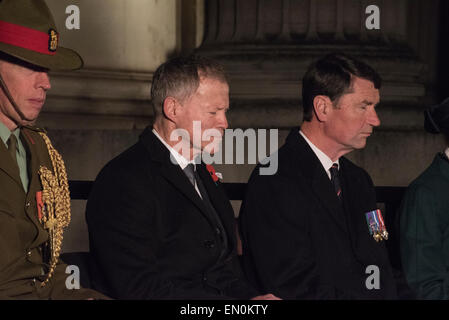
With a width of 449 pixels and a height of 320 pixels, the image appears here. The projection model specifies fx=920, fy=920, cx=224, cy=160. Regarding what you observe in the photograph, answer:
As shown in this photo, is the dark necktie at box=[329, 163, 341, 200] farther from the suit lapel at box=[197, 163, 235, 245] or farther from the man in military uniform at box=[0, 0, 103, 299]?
the man in military uniform at box=[0, 0, 103, 299]

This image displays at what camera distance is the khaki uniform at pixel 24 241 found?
3584 mm

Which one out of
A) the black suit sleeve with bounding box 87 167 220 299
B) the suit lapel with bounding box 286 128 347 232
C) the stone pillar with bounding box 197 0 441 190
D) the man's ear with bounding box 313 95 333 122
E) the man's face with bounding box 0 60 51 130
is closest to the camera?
the man's face with bounding box 0 60 51 130

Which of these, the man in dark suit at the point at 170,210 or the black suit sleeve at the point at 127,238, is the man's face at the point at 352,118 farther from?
the black suit sleeve at the point at 127,238

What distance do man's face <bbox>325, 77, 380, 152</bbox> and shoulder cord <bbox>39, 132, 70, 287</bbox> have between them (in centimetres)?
129

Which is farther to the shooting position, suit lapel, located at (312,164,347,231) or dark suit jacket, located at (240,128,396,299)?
suit lapel, located at (312,164,347,231)

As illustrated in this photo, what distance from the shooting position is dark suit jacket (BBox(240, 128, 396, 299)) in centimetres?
409

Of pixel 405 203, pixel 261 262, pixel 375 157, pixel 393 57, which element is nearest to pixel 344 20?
pixel 393 57

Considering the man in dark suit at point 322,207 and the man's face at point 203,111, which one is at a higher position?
the man's face at point 203,111

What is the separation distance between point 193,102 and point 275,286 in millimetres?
897

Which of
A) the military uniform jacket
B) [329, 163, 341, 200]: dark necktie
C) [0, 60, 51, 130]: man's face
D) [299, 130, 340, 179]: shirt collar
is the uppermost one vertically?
[0, 60, 51, 130]: man's face

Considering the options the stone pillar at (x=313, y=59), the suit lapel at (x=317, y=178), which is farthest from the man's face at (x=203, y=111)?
the stone pillar at (x=313, y=59)

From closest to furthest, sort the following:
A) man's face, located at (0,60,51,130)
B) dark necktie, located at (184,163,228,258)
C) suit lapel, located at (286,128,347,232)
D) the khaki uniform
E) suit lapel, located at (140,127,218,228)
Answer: the khaki uniform → man's face, located at (0,60,51,130) → suit lapel, located at (140,127,218,228) → dark necktie, located at (184,163,228,258) → suit lapel, located at (286,128,347,232)

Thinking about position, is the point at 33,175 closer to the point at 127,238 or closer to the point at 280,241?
the point at 127,238

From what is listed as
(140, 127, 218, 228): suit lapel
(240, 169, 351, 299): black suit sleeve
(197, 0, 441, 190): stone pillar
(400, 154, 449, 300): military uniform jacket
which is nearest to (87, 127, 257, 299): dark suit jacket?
(140, 127, 218, 228): suit lapel
